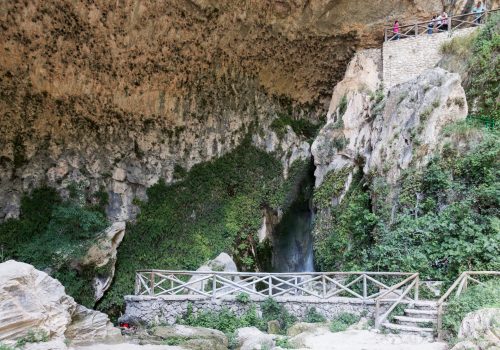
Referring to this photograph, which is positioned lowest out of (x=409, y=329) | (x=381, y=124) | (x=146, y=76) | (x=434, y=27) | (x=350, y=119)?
(x=409, y=329)

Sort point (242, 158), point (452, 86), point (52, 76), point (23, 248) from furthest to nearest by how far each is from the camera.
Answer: point (242, 158)
point (52, 76)
point (23, 248)
point (452, 86)

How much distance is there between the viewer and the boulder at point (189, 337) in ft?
22.8

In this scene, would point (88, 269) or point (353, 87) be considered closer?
point (88, 269)

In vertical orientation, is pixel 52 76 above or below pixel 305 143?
above

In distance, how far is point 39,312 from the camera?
5934 millimetres

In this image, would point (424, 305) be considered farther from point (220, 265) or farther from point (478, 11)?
point (478, 11)

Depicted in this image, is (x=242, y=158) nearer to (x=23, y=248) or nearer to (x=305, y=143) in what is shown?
(x=305, y=143)

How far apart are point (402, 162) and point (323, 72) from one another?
23.0ft

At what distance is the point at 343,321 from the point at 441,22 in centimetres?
1080

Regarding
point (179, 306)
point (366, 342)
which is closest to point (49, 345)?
point (179, 306)

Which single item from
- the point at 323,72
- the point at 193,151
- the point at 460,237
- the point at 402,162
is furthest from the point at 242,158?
the point at 460,237

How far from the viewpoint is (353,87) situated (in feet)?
48.5

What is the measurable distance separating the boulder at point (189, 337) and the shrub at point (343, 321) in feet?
6.89

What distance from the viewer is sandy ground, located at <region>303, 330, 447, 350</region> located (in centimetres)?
615
